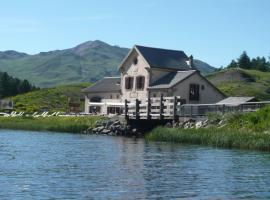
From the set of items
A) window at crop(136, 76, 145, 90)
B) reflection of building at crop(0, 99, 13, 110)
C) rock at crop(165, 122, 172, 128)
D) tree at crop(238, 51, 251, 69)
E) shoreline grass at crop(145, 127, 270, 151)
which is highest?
tree at crop(238, 51, 251, 69)

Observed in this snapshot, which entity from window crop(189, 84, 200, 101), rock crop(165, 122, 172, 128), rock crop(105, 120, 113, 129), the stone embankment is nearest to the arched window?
window crop(189, 84, 200, 101)

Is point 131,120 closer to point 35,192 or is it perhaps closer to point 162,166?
point 162,166

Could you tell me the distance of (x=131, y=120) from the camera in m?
58.0

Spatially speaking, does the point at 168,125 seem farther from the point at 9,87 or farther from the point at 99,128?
the point at 9,87

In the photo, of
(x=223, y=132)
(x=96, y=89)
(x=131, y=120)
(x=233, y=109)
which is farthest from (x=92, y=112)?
(x=223, y=132)

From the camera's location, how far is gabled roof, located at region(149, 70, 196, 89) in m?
68.8

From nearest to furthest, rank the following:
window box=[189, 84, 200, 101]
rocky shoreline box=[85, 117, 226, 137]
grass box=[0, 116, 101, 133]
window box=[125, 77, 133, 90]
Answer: rocky shoreline box=[85, 117, 226, 137]
grass box=[0, 116, 101, 133]
window box=[189, 84, 200, 101]
window box=[125, 77, 133, 90]

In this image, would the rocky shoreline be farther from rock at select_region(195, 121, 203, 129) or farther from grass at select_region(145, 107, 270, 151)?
grass at select_region(145, 107, 270, 151)

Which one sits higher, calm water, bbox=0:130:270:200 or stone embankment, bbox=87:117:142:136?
stone embankment, bbox=87:117:142:136

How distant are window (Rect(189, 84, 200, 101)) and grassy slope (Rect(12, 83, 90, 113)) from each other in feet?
119

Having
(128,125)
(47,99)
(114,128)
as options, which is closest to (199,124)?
(128,125)

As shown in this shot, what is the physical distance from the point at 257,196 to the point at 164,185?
3.54m

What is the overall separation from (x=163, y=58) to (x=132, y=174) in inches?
1990

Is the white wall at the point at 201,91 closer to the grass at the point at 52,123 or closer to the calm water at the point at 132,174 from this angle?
the grass at the point at 52,123
